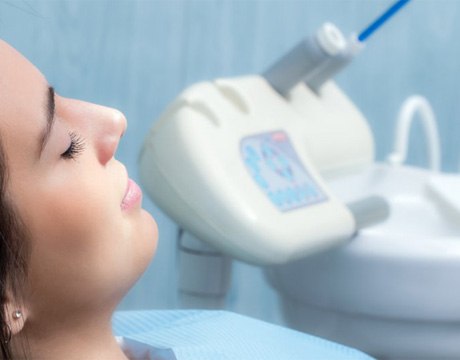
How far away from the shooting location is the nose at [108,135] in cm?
75

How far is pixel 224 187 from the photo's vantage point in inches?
42.1

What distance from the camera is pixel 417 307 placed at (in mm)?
1167

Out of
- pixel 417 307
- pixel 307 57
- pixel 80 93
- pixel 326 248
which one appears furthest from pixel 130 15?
pixel 417 307

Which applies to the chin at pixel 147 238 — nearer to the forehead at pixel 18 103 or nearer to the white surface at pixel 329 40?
the forehead at pixel 18 103

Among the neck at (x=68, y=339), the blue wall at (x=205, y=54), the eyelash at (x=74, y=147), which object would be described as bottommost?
the neck at (x=68, y=339)

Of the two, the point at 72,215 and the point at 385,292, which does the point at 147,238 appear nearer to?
the point at 72,215

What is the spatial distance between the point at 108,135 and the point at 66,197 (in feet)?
0.24

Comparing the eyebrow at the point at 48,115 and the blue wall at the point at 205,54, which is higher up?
the blue wall at the point at 205,54

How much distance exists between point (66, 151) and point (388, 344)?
0.63 metres

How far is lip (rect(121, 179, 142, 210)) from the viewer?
2.49 ft

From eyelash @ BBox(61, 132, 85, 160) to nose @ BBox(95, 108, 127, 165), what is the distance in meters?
0.02

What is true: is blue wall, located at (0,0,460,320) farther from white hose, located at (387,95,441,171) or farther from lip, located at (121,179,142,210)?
lip, located at (121,179,142,210)

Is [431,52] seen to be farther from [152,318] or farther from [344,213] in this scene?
[152,318]

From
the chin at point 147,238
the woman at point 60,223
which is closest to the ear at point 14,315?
the woman at point 60,223
